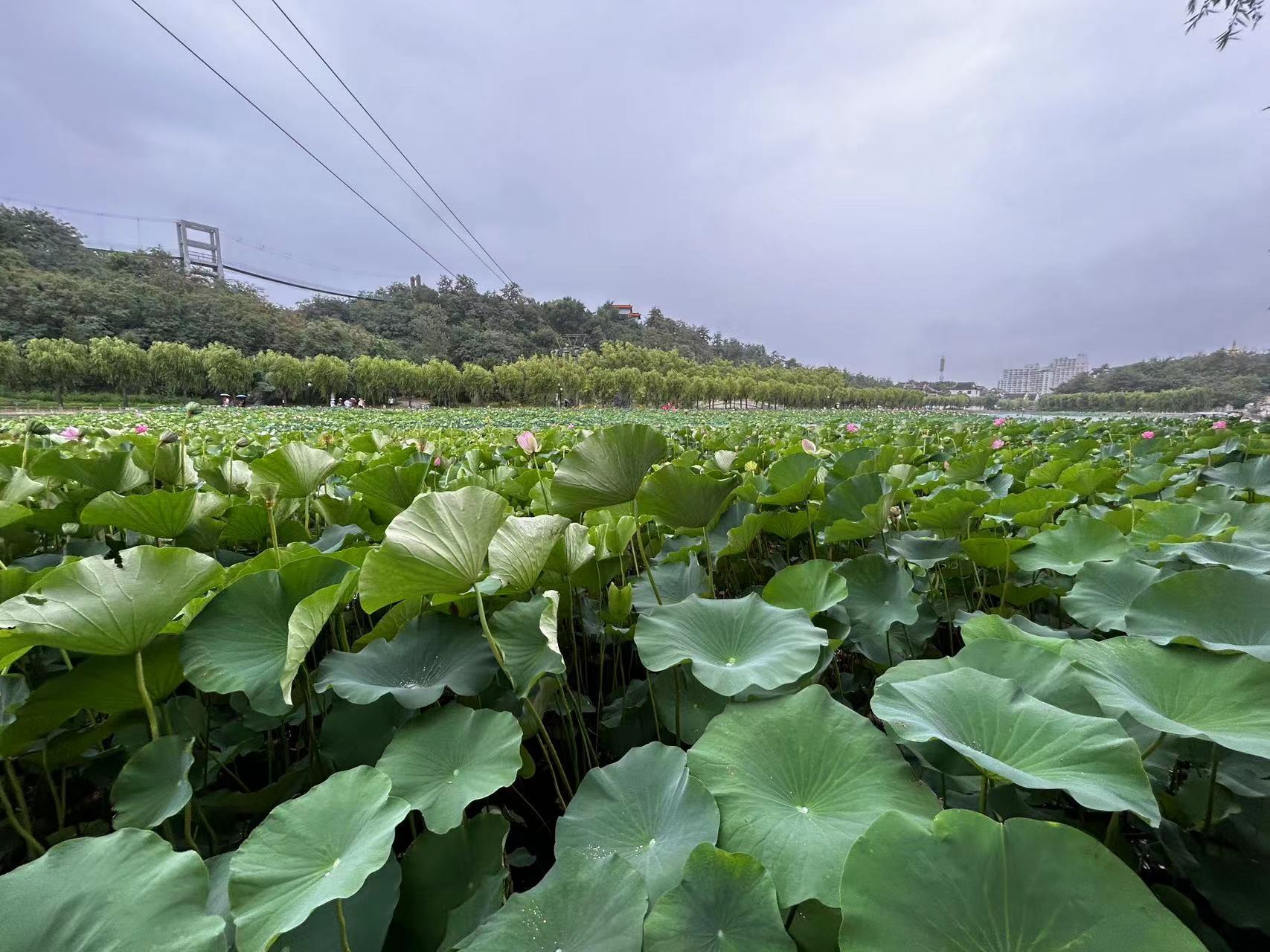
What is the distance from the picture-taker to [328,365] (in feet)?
91.4

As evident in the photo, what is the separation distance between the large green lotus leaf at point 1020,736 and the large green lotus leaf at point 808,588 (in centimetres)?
20

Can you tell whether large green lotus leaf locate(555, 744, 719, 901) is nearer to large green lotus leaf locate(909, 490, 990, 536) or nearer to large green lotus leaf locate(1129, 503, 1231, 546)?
large green lotus leaf locate(909, 490, 990, 536)

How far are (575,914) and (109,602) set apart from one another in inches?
18.2

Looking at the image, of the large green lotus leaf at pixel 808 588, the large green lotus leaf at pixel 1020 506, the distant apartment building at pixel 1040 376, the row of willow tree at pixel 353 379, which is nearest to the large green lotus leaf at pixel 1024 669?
the large green lotus leaf at pixel 808 588

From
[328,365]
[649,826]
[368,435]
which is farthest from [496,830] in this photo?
[328,365]

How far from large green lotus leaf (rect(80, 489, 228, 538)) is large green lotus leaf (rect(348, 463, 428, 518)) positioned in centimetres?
22

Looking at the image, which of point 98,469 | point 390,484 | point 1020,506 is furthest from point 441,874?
point 1020,506

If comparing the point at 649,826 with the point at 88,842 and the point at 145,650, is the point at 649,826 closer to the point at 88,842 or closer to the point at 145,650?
the point at 88,842

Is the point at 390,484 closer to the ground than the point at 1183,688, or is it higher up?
higher up

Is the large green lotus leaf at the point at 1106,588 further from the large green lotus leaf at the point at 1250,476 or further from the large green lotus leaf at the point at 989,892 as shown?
the large green lotus leaf at the point at 1250,476

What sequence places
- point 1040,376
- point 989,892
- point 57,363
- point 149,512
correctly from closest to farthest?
point 989,892
point 149,512
point 57,363
point 1040,376

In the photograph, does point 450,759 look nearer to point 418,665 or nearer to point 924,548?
point 418,665

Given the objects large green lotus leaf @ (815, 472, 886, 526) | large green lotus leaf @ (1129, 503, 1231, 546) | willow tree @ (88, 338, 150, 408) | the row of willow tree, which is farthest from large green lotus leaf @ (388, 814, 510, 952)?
the row of willow tree

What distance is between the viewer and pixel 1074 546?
2.96 feet
